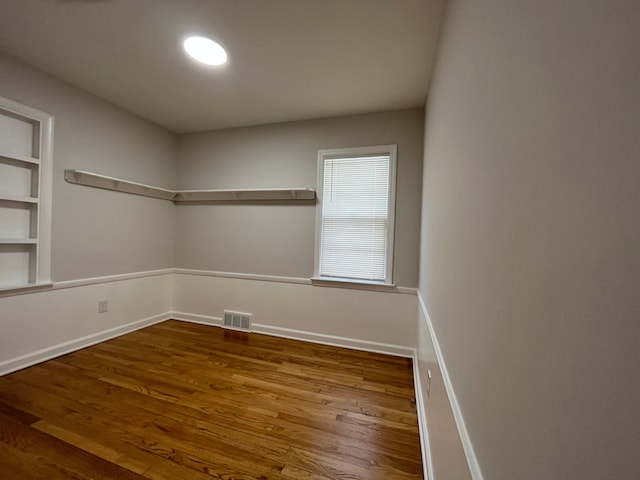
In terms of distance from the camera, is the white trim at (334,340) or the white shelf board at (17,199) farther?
the white trim at (334,340)

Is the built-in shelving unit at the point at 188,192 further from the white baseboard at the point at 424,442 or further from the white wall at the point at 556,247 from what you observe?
the white wall at the point at 556,247

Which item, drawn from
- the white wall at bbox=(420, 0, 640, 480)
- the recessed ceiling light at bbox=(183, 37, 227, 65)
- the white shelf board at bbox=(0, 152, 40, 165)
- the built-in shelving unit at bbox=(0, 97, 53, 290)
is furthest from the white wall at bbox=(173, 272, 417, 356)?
the recessed ceiling light at bbox=(183, 37, 227, 65)

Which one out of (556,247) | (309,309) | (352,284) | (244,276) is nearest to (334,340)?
(309,309)

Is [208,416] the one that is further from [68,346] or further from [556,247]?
[556,247]

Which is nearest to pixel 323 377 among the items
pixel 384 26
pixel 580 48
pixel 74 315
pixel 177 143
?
pixel 580 48

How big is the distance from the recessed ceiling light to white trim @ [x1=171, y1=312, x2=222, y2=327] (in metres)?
2.73

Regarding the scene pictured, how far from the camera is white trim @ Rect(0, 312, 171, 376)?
6.55ft

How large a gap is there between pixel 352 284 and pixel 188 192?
7.89 ft

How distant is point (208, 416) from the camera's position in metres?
1.61

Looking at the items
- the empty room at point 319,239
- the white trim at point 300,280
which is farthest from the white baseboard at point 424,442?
the white trim at point 300,280

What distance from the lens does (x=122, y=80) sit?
87.4 inches

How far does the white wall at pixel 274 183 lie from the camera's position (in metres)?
2.55

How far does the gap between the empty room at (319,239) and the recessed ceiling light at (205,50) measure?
19 mm

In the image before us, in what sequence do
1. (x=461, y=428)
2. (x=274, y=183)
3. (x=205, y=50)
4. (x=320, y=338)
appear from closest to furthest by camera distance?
(x=461, y=428)
(x=205, y=50)
(x=320, y=338)
(x=274, y=183)
